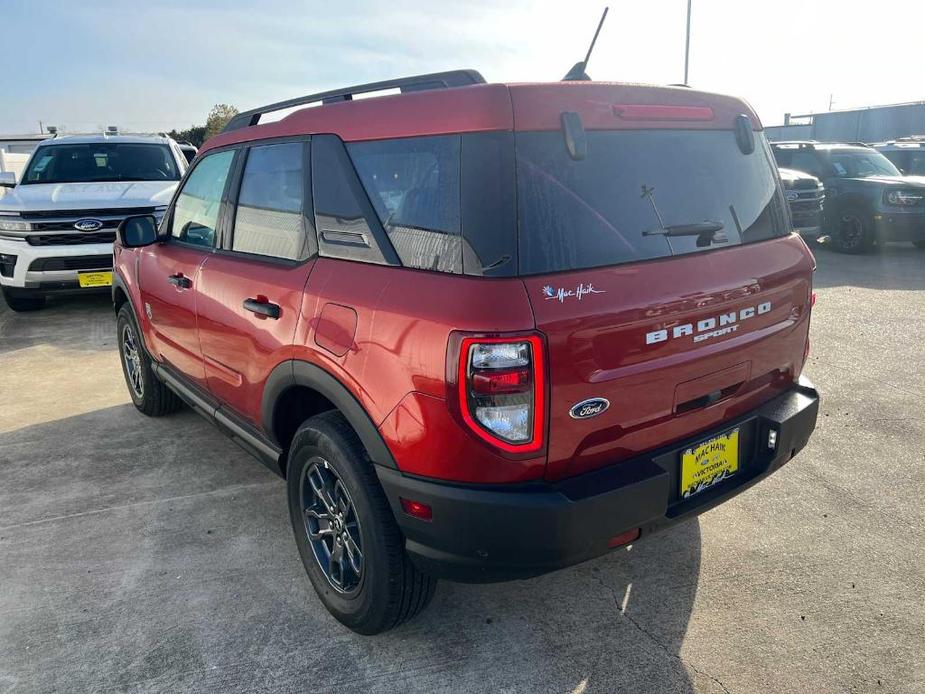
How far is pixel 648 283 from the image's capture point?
7.11ft

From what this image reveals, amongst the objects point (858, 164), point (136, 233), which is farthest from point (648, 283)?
point (858, 164)

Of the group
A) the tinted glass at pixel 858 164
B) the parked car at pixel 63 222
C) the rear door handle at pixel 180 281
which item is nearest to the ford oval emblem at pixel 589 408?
the rear door handle at pixel 180 281

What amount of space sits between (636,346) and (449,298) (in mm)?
595

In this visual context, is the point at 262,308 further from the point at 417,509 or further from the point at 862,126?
the point at 862,126

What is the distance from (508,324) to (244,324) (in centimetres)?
147

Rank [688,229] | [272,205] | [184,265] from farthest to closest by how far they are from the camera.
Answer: [184,265]
[272,205]
[688,229]

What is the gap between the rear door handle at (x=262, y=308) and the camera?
2711 mm

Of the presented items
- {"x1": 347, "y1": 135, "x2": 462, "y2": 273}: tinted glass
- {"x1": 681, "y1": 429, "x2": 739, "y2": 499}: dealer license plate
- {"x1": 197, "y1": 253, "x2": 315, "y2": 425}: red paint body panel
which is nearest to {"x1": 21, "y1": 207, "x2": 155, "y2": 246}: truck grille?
{"x1": 197, "y1": 253, "x2": 315, "y2": 425}: red paint body panel

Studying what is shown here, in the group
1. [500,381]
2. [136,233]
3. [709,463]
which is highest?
[136,233]

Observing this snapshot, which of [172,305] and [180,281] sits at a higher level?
[180,281]

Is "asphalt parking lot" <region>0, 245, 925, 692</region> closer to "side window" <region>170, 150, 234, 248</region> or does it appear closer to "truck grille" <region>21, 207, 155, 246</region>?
"side window" <region>170, 150, 234, 248</region>

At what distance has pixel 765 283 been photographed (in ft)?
8.34

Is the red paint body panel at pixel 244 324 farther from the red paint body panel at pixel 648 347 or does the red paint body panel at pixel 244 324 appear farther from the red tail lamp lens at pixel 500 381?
the red paint body panel at pixel 648 347

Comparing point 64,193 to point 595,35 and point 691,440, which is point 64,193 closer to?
point 595,35
